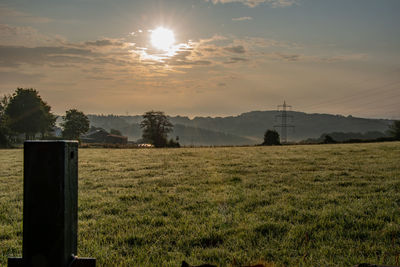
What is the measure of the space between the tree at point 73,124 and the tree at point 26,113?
20653 millimetres

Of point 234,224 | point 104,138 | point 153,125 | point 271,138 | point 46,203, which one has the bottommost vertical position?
point 234,224

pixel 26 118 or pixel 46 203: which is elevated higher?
pixel 26 118

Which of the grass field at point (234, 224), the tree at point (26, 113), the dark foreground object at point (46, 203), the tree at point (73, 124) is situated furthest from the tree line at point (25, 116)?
the dark foreground object at point (46, 203)

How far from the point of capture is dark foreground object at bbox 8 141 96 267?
86.7 inches

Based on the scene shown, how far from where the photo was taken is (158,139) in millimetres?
97688

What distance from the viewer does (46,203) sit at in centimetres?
223

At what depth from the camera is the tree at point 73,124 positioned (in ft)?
343

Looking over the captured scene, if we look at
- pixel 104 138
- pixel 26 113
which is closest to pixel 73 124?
pixel 26 113

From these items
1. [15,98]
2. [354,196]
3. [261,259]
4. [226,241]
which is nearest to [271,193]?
[354,196]

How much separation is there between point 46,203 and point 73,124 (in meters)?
111

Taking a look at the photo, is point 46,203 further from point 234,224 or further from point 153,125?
point 153,125

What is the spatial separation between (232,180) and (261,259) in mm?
7949

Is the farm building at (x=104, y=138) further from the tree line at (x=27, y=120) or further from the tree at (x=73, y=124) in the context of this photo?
the tree line at (x=27, y=120)

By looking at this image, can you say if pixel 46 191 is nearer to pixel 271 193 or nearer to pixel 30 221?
pixel 30 221
